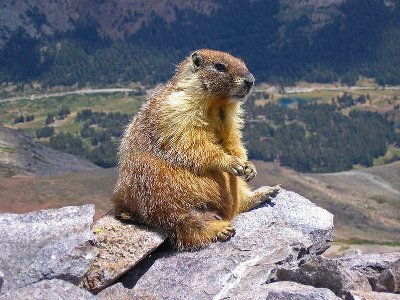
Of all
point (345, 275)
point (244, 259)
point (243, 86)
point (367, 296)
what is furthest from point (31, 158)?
point (367, 296)

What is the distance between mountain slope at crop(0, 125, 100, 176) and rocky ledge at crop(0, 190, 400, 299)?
71.1m

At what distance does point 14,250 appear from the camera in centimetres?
1064

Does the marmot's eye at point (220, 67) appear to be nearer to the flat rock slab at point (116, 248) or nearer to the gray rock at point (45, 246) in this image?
the flat rock slab at point (116, 248)

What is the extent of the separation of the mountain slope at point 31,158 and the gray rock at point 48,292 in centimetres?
7333

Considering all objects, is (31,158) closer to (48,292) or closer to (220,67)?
(220,67)

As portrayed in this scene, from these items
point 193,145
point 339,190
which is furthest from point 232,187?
point 339,190

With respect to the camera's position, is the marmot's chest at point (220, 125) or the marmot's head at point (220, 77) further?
the marmot's chest at point (220, 125)

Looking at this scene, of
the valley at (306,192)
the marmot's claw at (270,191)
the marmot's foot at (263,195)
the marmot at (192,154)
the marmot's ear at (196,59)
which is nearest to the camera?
the marmot at (192,154)

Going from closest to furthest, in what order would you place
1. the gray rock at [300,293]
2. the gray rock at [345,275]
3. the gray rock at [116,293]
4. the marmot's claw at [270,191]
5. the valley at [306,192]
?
the gray rock at [300,293]
the gray rock at [345,275]
the gray rock at [116,293]
the marmot's claw at [270,191]
the valley at [306,192]

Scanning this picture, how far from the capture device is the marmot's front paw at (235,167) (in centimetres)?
1105

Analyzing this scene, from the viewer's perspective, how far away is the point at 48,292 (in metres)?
8.76

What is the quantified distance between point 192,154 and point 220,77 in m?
1.40

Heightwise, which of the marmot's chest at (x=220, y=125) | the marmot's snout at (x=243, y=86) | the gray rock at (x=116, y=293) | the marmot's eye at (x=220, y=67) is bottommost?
the gray rock at (x=116, y=293)

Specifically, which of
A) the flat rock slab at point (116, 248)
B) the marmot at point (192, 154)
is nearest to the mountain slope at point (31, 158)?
the flat rock slab at point (116, 248)
